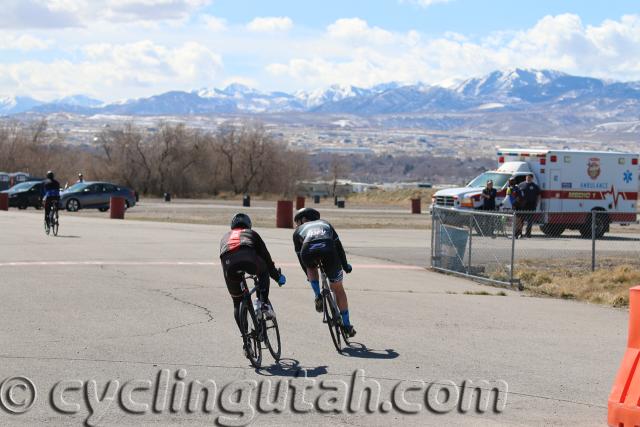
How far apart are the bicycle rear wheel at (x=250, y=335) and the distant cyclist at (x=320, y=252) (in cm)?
124

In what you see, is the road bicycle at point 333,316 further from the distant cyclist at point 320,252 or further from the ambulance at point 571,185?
the ambulance at point 571,185

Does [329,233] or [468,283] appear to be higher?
[329,233]

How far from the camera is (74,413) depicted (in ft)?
27.2

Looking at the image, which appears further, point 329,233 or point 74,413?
point 329,233

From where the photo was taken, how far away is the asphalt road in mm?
8641

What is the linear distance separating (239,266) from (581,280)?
1066 cm

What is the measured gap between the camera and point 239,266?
1037 centimetres

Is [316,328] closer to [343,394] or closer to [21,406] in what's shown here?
[343,394]

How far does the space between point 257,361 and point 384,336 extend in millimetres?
2647

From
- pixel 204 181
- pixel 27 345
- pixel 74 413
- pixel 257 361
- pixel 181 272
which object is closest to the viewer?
pixel 74 413

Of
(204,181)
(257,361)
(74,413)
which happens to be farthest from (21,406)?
(204,181)

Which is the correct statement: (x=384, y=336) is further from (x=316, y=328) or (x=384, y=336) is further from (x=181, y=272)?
(x=181, y=272)

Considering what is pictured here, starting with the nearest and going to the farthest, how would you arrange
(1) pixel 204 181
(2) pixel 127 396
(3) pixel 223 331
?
(2) pixel 127 396
(3) pixel 223 331
(1) pixel 204 181

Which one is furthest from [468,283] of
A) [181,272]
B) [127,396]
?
[127,396]
